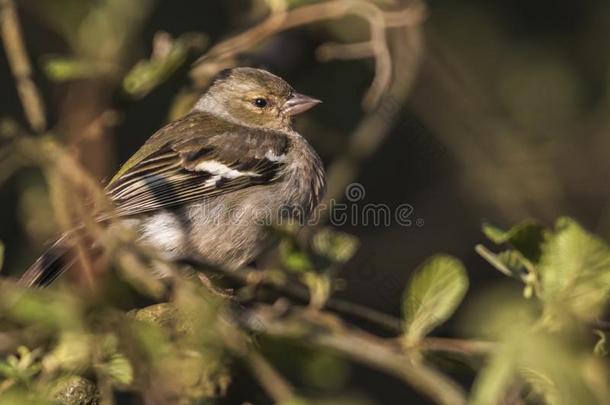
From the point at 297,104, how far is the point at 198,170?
2.88 feet

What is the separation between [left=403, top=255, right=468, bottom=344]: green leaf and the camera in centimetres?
244

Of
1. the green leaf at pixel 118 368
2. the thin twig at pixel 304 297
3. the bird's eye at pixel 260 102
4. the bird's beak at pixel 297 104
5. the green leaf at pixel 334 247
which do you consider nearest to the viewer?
the green leaf at pixel 118 368

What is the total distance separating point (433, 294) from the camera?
2.46 m

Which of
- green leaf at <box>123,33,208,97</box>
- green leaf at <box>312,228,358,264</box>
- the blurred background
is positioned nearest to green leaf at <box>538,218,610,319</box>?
green leaf at <box>312,228,358,264</box>

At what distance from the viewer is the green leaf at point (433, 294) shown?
96.1 inches

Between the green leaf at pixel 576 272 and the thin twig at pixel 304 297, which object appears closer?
the green leaf at pixel 576 272

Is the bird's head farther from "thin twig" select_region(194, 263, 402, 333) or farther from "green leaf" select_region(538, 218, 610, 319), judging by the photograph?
"green leaf" select_region(538, 218, 610, 319)

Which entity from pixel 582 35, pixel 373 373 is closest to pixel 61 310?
→ pixel 373 373

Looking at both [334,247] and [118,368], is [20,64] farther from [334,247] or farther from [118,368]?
[118,368]

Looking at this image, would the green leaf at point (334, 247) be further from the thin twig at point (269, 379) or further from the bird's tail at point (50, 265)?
the bird's tail at point (50, 265)

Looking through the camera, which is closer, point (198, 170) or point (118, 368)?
point (118, 368)

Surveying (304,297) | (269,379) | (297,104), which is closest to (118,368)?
(269,379)

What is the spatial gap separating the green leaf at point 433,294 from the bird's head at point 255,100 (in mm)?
3209

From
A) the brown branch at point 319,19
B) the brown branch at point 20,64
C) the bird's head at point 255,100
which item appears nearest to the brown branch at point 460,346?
the brown branch at point 20,64
